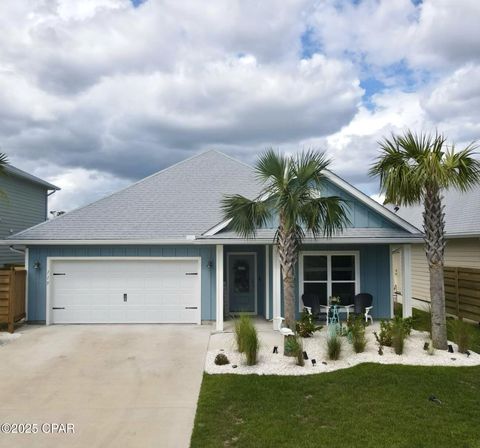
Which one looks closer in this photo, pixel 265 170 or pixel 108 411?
pixel 108 411

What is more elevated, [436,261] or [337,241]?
[337,241]

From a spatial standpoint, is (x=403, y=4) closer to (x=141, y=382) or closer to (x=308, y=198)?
(x=308, y=198)

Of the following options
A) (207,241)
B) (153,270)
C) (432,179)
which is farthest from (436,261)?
(153,270)

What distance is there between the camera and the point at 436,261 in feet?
31.3

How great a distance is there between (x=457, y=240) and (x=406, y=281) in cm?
399

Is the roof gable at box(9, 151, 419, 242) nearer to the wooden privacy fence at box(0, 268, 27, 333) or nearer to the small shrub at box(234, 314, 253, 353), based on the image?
the wooden privacy fence at box(0, 268, 27, 333)

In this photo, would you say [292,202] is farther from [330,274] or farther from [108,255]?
[108,255]

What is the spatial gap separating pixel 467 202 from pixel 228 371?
12.7 metres

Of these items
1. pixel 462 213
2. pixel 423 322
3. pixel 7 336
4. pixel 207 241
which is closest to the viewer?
pixel 7 336

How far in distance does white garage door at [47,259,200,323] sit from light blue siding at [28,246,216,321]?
0.71 ft

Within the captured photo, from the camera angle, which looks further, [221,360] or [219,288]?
[219,288]

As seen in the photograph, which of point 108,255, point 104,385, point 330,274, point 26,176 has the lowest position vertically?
point 104,385

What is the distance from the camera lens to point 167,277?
44.2 feet

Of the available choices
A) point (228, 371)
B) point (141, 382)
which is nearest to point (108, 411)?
point (141, 382)
